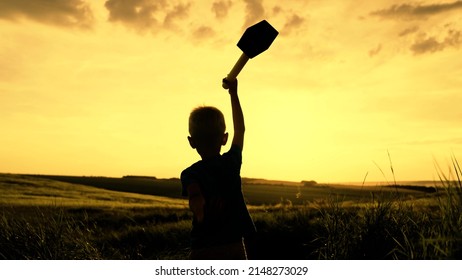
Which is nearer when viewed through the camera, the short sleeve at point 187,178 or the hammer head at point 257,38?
the short sleeve at point 187,178

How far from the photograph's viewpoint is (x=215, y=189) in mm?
3674

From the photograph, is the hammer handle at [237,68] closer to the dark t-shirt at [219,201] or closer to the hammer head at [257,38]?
the hammer head at [257,38]

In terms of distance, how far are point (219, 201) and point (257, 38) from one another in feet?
4.32

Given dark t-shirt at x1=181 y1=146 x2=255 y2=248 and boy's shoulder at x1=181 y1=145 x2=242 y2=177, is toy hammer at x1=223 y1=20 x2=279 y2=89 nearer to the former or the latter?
boy's shoulder at x1=181 y1=145 x2=242 y2=177

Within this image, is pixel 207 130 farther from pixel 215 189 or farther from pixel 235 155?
pixel 215 189

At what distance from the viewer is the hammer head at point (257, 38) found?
3998mm

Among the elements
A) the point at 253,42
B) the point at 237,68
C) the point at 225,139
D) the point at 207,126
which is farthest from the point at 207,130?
the point at 253,42

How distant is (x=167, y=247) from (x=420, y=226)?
3.74m

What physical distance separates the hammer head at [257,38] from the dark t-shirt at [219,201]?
88cm

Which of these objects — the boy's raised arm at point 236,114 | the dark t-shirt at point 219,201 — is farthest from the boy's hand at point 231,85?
the dark t-shirt at point 219,201

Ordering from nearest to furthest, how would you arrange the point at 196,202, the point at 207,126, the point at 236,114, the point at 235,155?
the point at 196,202, the point at 207,126, the point at 235,155, the point at 236,114

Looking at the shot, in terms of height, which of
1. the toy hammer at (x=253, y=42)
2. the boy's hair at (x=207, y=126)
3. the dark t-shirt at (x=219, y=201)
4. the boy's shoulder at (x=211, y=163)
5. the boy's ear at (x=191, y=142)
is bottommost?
the dark t-shirt at (x=219, y=201)
